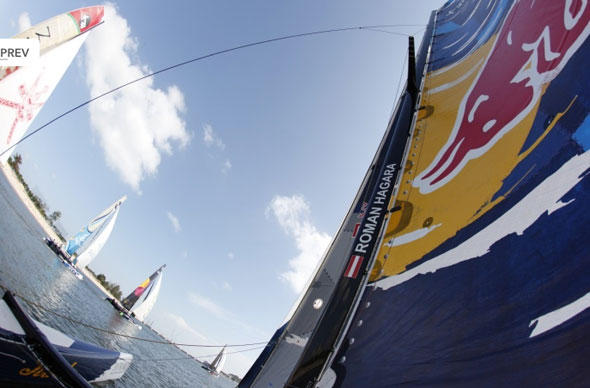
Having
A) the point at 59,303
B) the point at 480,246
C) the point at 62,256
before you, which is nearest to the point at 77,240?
the point at 62,256

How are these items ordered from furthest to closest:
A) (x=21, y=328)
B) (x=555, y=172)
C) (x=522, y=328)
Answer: (x=21, y=328) → (x=555, y=172) → (x=522, y=328)

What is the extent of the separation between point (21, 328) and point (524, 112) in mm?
4549

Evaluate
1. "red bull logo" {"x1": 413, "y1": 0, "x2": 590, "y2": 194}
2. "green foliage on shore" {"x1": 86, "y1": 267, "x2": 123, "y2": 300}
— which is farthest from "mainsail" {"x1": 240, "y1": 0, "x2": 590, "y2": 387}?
"green foliage on shore" {"x1": 86, "y1": 267, "x2": 123, "y2": 300}

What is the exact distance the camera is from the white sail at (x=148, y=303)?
3728 centimetres

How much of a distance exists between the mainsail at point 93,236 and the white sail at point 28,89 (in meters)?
31.2

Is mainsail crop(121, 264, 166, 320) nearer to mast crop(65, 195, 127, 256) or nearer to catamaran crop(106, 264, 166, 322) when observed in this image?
catamaran crop(106, 264, 166, 322)

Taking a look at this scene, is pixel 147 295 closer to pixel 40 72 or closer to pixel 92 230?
pixel 92 230

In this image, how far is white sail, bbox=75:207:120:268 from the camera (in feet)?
113

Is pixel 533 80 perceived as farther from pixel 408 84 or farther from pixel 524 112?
pixel 408 84

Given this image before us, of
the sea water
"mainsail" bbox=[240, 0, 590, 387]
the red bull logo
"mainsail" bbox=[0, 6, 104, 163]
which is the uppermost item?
"mainsail" bbox=[0, 6, 104, 163]

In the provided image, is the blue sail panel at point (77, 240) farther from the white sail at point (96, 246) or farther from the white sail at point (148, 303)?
the white sail at point (148, 303)

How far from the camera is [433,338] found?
134 centimetres

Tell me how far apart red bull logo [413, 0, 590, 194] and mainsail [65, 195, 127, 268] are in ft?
136


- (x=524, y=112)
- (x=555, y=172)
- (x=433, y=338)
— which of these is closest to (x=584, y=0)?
(x=524, y=112)
